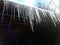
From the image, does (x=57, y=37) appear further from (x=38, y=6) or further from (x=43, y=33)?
(x=38, y=6)

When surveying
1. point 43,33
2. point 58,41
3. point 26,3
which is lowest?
point 58,41

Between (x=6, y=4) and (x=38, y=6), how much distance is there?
67 centimetres

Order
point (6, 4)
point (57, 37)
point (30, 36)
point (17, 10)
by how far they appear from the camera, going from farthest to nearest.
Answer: point (57, 37) → point (30, 36) → point (17, 10) → point (6, 4)

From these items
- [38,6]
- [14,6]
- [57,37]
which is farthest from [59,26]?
[14,6]

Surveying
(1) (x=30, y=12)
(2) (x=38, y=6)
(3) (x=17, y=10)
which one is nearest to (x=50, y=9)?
(2) (x=38, y=6)

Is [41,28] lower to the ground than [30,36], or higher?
higher

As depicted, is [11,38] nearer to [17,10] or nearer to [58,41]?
[17,10]

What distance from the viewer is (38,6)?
220 cm

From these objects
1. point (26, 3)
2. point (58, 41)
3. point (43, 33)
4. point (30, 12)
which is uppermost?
point (26, 3)

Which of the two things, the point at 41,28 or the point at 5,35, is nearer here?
the point at 5,35

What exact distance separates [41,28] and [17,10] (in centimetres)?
124

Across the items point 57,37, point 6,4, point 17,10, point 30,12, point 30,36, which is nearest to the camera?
point 6,4

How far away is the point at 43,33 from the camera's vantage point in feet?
10.2

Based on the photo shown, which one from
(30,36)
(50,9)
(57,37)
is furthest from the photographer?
(57,37)
